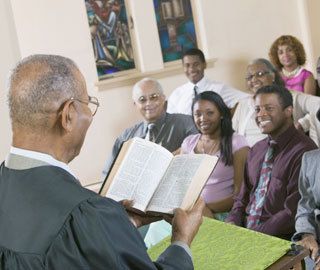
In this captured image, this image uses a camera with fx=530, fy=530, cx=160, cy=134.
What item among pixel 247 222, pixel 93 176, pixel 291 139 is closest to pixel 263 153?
pixel 291 139

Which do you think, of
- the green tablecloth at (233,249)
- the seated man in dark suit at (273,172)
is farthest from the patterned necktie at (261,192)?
the green tablecloth at (233,249)

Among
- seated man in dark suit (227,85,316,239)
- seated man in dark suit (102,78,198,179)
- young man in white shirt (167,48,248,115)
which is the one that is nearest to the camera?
→ seated man in dark suit (227,85,316,239)

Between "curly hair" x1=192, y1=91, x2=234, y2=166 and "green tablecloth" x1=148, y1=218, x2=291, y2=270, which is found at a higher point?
"curly hair" x1=192, y1=91, x2=234, y2=166

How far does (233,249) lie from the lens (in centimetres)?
178

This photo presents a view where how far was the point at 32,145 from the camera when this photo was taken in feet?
4.03

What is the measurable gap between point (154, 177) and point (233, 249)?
36cm

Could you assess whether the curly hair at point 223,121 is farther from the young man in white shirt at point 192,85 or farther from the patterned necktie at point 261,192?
the young man in white shirt at point 192,85

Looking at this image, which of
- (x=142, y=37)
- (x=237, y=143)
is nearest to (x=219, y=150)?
(x=237, y=143)

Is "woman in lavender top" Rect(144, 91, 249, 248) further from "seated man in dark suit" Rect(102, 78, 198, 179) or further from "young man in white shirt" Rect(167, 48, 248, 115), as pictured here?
"young man in white shirt" Rect(167, 48, 248, 115)

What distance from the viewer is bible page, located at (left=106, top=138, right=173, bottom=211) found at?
5.67 ft

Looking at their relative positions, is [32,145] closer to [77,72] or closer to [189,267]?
[77,72]

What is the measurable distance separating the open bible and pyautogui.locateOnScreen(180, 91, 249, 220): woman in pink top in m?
1.24

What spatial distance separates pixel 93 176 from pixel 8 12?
2.74m

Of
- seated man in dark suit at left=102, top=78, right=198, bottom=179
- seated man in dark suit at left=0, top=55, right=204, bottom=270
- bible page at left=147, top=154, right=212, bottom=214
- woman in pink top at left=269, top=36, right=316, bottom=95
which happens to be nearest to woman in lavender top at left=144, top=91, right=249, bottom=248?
seated man in dark suit at left=102, top=78, right=198, bottom=179
